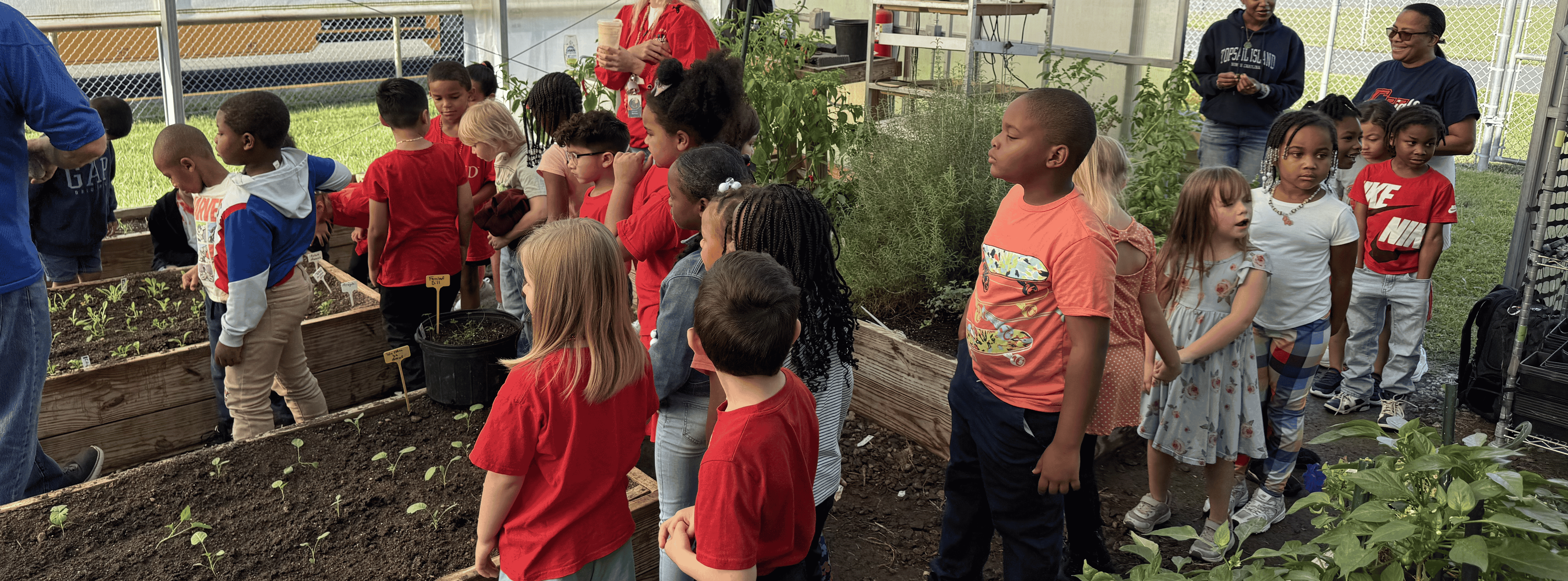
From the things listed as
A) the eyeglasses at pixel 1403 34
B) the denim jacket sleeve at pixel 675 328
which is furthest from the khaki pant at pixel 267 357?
the eyeglasses at pixel 1403 34

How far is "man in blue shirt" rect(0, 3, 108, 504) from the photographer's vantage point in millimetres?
2803

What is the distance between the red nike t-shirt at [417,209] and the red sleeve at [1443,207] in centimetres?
422

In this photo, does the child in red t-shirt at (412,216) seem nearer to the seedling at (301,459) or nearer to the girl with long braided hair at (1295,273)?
the seedling at (301,459)

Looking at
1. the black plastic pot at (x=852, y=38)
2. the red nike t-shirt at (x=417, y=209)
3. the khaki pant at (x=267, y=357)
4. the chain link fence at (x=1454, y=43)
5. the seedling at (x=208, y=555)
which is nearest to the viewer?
the seedling at (x=208, y=555)

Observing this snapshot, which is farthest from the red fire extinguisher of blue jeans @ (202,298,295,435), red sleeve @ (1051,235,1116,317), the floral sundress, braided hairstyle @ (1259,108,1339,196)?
red sleeve @ (1051,235,1116,317)

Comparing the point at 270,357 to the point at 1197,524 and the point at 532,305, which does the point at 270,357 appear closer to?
the point at 532,305

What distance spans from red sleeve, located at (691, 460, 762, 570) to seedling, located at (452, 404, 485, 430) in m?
1.87

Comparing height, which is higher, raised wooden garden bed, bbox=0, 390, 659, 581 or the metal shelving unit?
the metal shelving unit

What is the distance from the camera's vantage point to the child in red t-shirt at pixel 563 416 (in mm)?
1973

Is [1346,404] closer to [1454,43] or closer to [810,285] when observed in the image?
[810,285]

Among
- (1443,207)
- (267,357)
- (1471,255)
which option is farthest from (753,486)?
(1471,255)

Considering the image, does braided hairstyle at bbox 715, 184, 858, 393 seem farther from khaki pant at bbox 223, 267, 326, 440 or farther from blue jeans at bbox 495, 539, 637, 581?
khaki pant at bbox 223, 267, 326, 440

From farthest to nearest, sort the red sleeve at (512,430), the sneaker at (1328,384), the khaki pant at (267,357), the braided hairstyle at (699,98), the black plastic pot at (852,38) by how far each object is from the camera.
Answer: the black plastic pot at (852,38)
the sneaker at (1328,384)
the khaki pant at (267,357)
the braided hairstyle at (699,98)
the red sleeve at (512,430)

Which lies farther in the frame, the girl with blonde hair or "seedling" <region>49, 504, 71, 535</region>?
"seedling" <region>49, 504, 71, 535</region>
